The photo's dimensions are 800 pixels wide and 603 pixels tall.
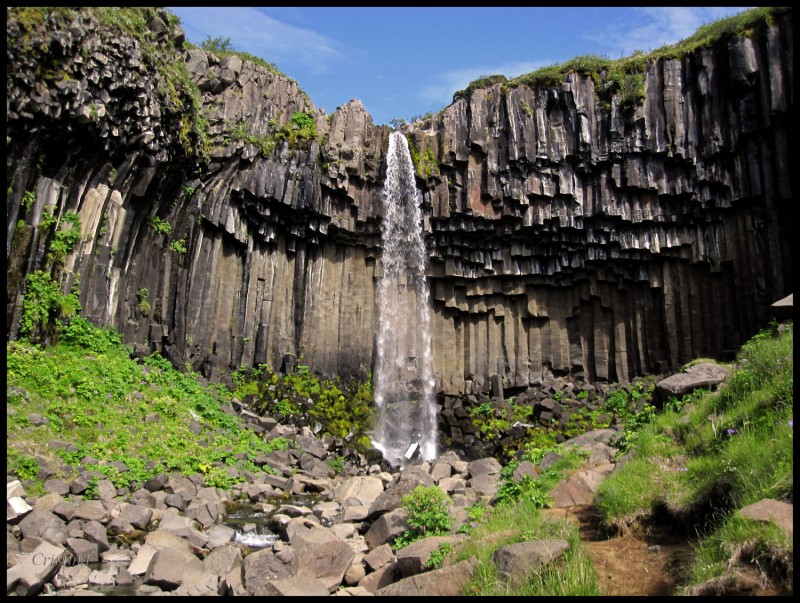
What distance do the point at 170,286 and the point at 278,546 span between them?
506 inches

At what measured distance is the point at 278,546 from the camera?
870 centimetres

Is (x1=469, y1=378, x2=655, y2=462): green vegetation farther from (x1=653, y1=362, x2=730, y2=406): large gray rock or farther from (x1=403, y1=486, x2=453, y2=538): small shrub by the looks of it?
(x1=403, y1=486, x2=453, y2=538): small shrub

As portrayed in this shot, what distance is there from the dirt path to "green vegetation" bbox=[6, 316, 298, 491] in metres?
9.40

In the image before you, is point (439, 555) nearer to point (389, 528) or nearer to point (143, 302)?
point (389, 528)

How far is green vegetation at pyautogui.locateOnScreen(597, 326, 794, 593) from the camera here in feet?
14.5

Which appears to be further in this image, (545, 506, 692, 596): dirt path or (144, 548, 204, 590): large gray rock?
(144, 548, 204, 590): large gray rock

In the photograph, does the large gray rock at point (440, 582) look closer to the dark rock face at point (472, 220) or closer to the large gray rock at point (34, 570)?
the large gray rock at point (34, 570)

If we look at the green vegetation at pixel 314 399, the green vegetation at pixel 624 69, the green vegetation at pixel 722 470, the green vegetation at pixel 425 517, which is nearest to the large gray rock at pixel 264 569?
the green vegetation at pixel 425 517

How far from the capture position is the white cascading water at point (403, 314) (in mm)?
23688

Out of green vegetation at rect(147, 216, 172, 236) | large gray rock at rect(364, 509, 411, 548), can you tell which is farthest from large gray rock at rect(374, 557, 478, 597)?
green vegetation at rect(147, 216, 172, 236)

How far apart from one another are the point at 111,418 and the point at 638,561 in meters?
12.1

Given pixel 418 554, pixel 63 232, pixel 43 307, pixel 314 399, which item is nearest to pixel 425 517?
pixel 418 554

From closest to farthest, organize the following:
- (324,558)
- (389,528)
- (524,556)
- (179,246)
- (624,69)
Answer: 1. (524,556)
2. (324,558)
3. (389,528)
4. (179,246)
5. (624,69)

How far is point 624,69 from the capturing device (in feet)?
76.2
